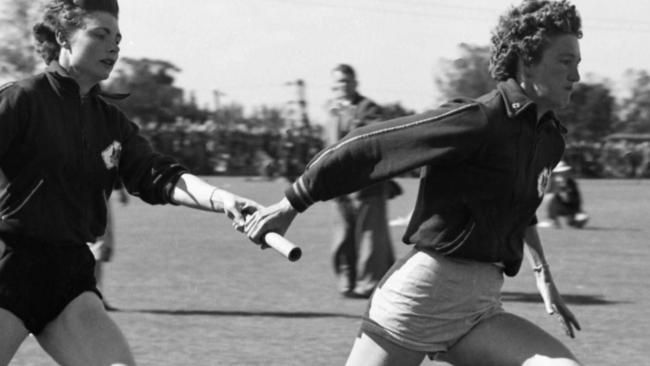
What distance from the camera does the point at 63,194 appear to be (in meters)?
4.35

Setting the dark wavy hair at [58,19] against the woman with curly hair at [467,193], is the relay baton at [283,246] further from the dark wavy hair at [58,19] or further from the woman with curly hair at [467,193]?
the dark wavy hair at [58,19]

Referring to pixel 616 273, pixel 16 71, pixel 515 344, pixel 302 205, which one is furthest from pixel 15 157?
pixel 16 71

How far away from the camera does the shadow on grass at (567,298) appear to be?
36.0 feet

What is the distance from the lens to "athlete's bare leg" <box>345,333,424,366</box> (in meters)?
4.31

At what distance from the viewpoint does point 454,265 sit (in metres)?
4.38

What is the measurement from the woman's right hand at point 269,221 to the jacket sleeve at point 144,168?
20.9 inches

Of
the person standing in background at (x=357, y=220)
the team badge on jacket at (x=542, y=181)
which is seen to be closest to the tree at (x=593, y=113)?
the person standing in background at (x=357, y=220)

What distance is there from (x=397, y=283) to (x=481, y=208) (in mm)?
390

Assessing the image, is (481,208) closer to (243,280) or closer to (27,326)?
(27,326)

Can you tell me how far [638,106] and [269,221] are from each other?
91884 mm

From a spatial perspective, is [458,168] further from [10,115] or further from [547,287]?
[10,115]

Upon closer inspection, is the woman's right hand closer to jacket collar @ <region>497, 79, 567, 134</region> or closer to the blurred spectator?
jacket collar @ <region>497, 79, 567, 134</region>

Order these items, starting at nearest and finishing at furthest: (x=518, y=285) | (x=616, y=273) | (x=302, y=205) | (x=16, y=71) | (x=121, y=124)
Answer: (x=302, y=205)
(x=121, y=124)
(x=518, y=285)
(x=616, y=273)
(x=16, y=71)

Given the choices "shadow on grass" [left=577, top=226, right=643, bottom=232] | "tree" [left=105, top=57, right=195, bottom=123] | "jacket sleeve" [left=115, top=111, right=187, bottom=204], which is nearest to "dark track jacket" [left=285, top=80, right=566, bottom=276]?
"jacket sleeve" [left=115, top=111, right=187, bottom=204]
